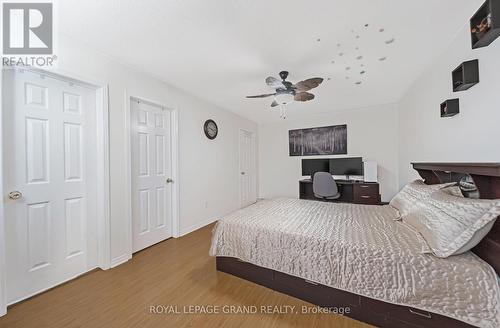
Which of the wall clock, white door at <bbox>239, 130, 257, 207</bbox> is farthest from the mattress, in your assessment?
white door at <bbox>239, 130, 257, 207</bbox>

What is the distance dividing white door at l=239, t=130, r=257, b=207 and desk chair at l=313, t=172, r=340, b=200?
1.73 metres

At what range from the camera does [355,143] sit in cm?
406

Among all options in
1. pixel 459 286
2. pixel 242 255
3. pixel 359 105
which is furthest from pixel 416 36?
pixel 242 255

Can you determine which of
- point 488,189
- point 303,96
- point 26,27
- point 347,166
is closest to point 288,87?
point 303,96

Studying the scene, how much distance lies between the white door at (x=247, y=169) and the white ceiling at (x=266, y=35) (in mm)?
2083

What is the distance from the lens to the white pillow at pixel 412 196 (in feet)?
5.05

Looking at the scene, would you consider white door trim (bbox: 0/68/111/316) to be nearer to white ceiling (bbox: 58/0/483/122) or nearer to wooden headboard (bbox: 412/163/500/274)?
white ceiling (bbox: 58/0/483/122)

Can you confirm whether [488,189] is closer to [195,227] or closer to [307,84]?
[307,84]

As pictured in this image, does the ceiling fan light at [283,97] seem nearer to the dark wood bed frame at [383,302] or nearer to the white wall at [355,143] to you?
the dark wood bed frame at [383,302]

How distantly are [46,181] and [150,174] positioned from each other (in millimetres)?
1015

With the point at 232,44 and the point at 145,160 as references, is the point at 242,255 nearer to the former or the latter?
the point at 145,160

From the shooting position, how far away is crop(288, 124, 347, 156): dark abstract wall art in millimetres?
4195

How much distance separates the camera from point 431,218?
49.1 inches

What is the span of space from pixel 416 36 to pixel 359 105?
2.24 meters
